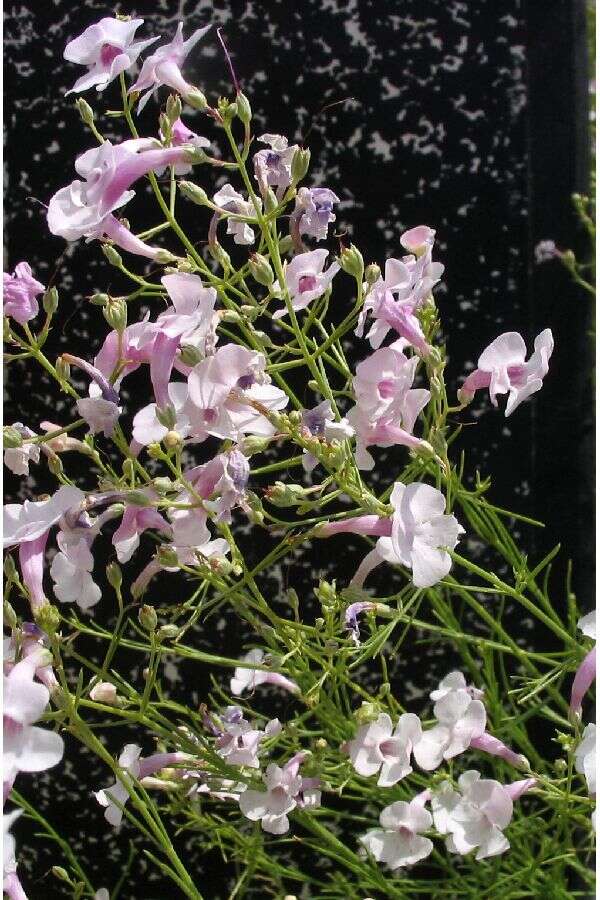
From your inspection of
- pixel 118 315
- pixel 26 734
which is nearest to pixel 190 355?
pixel 118 315

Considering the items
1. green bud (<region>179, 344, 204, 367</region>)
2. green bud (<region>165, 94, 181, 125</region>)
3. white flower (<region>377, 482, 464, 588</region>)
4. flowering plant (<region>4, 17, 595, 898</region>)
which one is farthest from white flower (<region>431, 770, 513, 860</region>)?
green bud (<region>165, 94, 181, 125</region>)

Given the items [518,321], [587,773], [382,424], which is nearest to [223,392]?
[382,424]

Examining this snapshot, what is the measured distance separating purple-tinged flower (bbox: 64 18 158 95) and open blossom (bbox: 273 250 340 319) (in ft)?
0.42

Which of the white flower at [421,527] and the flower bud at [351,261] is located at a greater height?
the flower bud at [351,261]

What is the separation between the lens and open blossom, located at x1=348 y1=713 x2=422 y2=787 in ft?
1.33

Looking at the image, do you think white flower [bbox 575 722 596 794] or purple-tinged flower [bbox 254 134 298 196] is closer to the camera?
white flower [bbox 575 722 596 794]

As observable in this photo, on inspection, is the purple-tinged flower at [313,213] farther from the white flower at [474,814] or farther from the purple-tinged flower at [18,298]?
the white flower at [474,814]

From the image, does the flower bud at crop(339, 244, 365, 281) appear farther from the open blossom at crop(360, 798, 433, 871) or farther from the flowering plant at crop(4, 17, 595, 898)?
the open blossom at crop(360, 798, 433, 871)

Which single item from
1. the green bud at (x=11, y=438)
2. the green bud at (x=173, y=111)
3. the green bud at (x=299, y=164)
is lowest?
the green bud at (x=11, y=438)

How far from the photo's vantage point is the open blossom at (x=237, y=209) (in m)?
0.48

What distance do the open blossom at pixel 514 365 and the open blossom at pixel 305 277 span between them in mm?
91

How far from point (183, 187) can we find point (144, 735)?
568mm

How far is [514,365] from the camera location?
448 mm

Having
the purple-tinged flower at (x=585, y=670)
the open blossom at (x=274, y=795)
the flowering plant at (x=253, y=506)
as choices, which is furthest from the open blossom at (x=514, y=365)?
the open blossom at (x=274, y=795)
